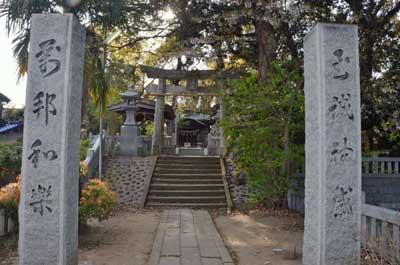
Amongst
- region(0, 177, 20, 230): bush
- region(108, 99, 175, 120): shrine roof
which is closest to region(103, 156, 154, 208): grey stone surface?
region(108, 99, 175, 120): shrine roof

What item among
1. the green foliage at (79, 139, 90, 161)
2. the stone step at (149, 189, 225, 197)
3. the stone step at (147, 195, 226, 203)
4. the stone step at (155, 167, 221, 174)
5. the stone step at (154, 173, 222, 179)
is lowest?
the stone step at (147, 195, 226, 203)

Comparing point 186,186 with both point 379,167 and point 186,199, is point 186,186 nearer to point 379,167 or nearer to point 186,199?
point 186,199

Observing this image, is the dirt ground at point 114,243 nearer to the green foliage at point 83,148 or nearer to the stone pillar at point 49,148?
the stone pillar at point 49,148

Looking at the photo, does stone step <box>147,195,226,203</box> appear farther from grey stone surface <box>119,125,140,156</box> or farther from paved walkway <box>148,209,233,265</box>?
grey stone surface <box>119,125,140,156</box>

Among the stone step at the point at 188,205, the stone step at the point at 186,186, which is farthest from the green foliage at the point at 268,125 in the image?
the stone step at the point at 186,186

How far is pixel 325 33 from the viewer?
16.8 feet

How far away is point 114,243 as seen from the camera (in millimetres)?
7234

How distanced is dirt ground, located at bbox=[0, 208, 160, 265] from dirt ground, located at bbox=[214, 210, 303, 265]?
164cm

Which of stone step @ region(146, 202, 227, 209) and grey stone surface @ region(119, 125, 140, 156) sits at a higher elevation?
grey stone surface @ region(119, 125, 140, 156)

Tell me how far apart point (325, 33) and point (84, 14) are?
5.27 metres

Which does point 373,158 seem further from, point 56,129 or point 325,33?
point 56,129

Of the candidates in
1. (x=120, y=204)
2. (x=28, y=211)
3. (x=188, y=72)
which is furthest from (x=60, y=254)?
(x=188, y=72)

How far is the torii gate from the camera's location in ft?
55.6

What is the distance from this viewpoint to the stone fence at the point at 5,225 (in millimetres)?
6832
